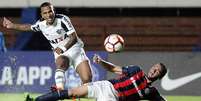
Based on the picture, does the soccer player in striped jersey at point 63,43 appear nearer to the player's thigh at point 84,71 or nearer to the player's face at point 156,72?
the player's thigh at point 84,71

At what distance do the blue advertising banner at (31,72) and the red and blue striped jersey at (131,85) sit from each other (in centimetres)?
545

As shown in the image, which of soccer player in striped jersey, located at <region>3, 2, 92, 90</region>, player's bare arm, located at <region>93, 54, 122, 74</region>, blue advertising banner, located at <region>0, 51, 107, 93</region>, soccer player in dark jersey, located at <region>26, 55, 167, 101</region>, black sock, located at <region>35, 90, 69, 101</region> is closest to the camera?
soccer player in dark jersey, located at <region>26, 55, 167, 101</region>

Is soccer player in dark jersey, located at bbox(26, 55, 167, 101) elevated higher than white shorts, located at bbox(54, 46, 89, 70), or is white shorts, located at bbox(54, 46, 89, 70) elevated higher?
white shorts, located at bbox(54, 46, 89, 70)

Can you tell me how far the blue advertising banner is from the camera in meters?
14.2

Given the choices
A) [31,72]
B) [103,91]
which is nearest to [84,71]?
[103,91]

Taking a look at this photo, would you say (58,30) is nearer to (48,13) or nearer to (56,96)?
(48,13)

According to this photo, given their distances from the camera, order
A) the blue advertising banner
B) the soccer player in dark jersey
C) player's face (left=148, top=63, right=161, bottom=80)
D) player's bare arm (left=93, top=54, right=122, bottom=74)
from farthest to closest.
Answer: the blue advertising banner
player's bare arm (left=93, top=54, right=122, bottom=74)
the soccer player in dark jersey
player's face (left=148, top=63, right=161, bottom=80)

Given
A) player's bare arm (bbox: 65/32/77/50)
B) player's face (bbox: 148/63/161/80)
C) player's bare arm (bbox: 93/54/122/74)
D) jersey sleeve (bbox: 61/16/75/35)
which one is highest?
jersey sleeve (bbox: 61/16/75/35)

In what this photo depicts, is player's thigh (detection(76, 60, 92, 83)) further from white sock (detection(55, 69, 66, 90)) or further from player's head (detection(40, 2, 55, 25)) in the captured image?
player's head (detection(40, 2, 55, 25))

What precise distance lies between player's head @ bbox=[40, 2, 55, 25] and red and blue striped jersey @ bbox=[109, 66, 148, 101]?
188 centimetres

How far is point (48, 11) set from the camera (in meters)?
10.0

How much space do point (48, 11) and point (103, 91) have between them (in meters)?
1.95

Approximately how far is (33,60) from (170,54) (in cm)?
285

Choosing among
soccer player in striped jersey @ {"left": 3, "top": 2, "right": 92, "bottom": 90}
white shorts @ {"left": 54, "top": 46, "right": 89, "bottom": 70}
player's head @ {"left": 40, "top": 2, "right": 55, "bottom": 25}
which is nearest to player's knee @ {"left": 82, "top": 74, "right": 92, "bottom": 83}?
soccer player in striped jersey @ {"left": 3, "top": 2, "right": 92, "bottom": 90}
